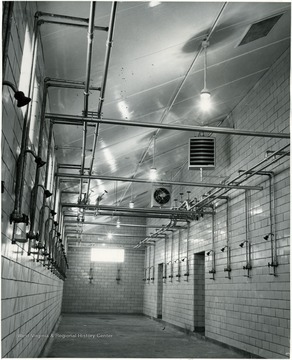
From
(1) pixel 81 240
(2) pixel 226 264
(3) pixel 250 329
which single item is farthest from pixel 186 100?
(1) pixel 81 240

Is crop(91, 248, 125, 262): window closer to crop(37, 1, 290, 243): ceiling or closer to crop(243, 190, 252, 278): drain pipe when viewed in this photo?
crop(37, 1, 290, 243): ceiling

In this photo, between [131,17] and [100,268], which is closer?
[131,17]

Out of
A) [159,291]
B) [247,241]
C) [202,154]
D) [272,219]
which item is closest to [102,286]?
[159,291]

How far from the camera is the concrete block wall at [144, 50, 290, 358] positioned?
692 cm

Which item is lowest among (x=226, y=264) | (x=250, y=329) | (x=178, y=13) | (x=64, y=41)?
(x=250, y=329)

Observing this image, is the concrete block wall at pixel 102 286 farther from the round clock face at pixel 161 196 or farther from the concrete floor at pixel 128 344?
the round clock face at pixel 161 196

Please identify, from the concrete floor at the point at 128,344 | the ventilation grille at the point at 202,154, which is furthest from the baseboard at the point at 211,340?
the ventilation grille at the point at 202,154

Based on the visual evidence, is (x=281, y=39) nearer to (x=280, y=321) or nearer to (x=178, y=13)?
(x=178, y=13)

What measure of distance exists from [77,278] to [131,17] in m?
17.4

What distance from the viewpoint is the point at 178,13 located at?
4.79m

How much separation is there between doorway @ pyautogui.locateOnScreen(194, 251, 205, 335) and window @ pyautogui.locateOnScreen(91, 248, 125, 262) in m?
9.65

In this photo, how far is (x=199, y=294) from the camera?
11688 mm

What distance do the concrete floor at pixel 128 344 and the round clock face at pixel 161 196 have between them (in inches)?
144

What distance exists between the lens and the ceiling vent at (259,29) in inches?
240
